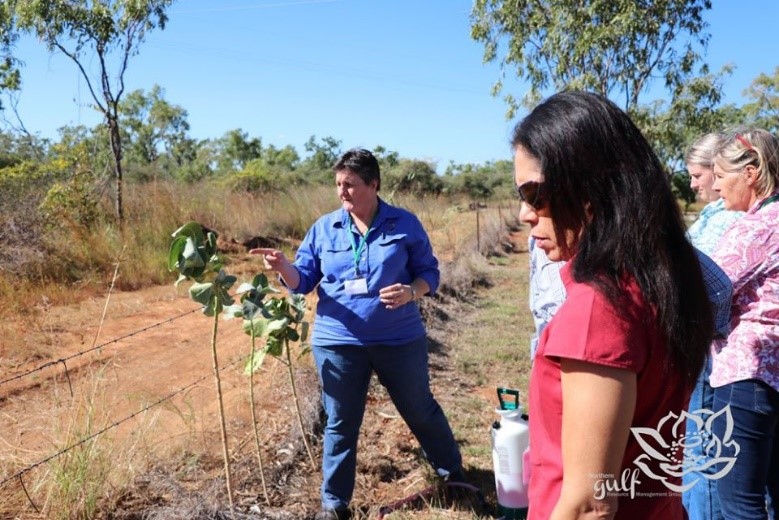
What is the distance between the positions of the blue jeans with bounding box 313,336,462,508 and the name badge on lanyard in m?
0.26

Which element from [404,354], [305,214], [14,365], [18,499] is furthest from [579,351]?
[305,214]

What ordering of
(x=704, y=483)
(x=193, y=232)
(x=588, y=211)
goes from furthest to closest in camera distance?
(x=193, y=232)
(x=704, y=483)
(x=588, y=211)

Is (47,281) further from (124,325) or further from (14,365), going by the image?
(14,365)

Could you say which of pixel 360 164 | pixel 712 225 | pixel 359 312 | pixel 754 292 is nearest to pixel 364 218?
pixel 360 164

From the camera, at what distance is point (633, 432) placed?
115cm

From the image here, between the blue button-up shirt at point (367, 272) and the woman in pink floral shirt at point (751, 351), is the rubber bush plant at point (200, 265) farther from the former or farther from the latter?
the woman in pink floral shirt at point (751, 351)

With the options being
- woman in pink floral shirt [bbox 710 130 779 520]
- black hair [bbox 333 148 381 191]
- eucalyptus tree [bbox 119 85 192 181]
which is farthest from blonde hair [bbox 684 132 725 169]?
eucalyptus tree [bbox 119 85 192 181]

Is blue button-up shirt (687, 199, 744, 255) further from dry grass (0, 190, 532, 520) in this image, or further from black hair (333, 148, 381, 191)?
dry grass (0, 190, 532, 520)

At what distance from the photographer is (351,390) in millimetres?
2914

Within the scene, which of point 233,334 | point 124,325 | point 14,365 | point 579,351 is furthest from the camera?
point 124,325

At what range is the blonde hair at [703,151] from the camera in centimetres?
269

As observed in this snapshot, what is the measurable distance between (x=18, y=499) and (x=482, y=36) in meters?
11.5

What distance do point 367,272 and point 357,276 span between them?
5 cm

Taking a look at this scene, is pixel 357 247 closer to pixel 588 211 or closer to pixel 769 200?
pixel 769 200
